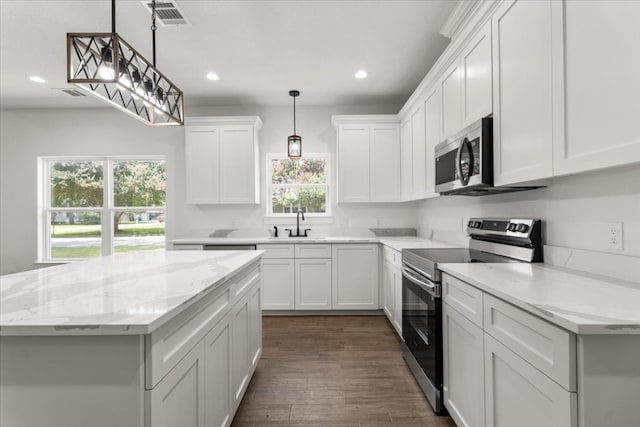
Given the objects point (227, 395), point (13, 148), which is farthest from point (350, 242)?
point (13, 148)

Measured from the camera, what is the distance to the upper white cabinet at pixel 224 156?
4.15 meters

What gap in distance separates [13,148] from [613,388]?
663 cm

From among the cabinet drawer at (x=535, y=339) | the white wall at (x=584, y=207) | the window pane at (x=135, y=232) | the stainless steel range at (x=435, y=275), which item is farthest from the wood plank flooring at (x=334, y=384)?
the window pane at (x=135, y=232)

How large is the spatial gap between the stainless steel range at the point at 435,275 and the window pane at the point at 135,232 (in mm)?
3788

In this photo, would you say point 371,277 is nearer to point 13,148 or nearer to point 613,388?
point 613,388

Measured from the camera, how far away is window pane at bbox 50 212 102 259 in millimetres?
4668

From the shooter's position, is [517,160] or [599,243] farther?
[517,160]

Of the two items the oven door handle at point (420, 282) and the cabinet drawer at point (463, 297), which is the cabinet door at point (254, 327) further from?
the cabinet drawer at point (463, 297)

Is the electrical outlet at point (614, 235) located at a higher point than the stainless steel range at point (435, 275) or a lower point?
higher

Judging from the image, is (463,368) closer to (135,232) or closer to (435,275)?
(435,275)


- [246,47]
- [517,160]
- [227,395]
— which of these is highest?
[246,47]

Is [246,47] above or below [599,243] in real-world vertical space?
above

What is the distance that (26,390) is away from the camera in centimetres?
89

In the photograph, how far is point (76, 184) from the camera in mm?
4691
